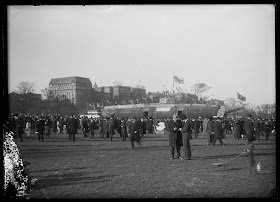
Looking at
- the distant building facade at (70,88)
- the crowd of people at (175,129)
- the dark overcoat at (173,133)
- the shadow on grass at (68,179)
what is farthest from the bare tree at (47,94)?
the shadow on grass at (68,179)

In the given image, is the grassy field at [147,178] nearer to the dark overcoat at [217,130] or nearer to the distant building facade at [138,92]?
the dark overcoat at [217,130]

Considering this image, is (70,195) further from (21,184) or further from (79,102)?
(79,102)

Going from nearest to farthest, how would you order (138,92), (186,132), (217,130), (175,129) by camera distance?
(186,132), (175,129), (217,130), (138,92)

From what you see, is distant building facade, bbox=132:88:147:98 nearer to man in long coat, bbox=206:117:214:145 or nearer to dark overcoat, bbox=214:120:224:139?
man in long coat, bbox=206:117:214:145

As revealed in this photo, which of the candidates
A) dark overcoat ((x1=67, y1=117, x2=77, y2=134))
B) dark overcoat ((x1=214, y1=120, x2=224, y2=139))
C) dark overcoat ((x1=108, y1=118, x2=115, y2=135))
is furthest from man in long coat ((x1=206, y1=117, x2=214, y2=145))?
dark overcoat ((x1=67, y1=117, x2=77, y2=134))

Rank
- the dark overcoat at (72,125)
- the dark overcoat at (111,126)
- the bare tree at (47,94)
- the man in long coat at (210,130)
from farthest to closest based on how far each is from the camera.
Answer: the bare tree at (47,94) < the dark overcoat at (111,126) < the dark overcoat at (72,125) < the man in long coat at (210,130)

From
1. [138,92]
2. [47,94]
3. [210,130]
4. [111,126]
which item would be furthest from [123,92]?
[210,130]

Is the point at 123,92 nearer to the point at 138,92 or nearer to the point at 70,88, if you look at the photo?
the point at 138,92
